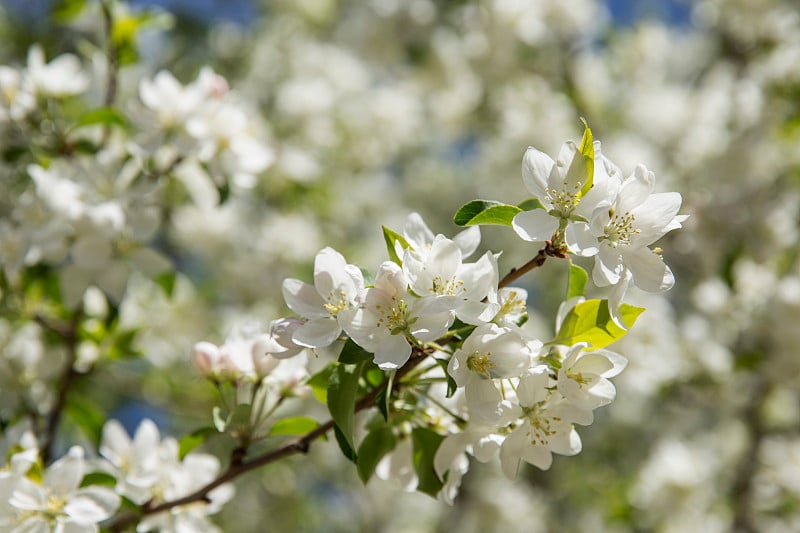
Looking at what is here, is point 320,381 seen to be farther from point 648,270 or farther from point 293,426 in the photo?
point 648,270

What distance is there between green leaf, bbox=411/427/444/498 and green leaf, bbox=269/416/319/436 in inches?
7.5

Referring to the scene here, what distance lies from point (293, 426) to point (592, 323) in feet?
1.74

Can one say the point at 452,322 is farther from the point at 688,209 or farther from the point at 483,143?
the point at 483,143

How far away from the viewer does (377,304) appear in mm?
1012

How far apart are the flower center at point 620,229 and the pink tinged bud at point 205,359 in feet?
2.04

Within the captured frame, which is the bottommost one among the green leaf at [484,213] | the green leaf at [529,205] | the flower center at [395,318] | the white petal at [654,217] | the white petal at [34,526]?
the white petal at [34,526]

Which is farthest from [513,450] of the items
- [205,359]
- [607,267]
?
[205,359]

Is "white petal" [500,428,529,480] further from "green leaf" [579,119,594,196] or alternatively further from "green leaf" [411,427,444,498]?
"green leaf" [579,119,594,196]

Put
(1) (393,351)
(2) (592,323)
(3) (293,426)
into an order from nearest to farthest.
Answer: (1) (393,351)
(2) (592,323)
(3) (293,426)

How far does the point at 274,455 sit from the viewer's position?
1188 mm

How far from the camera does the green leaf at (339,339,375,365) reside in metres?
1.03

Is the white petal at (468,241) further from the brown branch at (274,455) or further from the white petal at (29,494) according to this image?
the white petal at (29,494)

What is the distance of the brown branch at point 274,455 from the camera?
3.63ft

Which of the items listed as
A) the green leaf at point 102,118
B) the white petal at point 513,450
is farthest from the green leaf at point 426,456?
the green leaf at point 102,118
